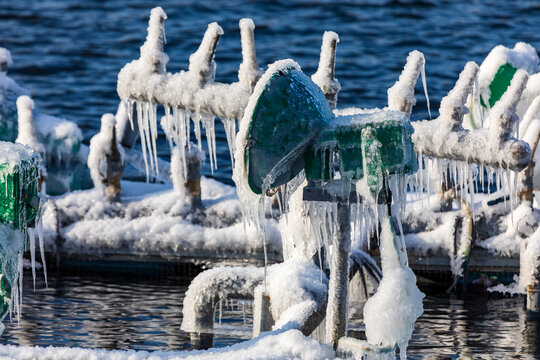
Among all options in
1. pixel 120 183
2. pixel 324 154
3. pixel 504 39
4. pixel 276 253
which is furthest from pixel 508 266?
→ pixel 504 39

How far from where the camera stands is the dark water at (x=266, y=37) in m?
22.5

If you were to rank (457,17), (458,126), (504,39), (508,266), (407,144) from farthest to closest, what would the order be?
1. (457,17)
2. (504,39)
3. (508,266)
4. (458,126)
5. (407,144)

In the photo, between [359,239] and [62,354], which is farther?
[359,239]

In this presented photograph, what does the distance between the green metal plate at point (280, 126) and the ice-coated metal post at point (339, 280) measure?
42 cm

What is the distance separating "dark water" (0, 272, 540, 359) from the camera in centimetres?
932

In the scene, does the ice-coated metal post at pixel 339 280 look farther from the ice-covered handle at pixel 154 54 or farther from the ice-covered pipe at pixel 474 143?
the ice-covered handle at pixel 154 54

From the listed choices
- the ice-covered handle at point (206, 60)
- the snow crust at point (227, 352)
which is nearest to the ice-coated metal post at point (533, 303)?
the ice-covered handle at point (206, 60)

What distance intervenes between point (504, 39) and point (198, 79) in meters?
17.8

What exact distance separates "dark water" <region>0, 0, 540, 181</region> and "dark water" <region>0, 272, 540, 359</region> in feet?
31.3

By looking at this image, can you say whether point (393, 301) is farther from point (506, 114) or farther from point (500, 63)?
point (500, 63)

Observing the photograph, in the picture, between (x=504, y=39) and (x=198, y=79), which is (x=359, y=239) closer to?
(x=198, y=79)

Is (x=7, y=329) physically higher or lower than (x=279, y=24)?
lower

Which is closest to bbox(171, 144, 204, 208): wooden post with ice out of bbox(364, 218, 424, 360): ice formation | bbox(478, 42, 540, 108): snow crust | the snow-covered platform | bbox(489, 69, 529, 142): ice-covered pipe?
the snow-covered platform

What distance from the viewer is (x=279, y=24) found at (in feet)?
87.2
